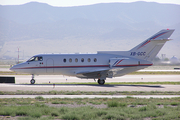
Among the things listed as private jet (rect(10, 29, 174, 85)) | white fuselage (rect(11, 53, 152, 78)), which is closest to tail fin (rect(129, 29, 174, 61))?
private jet (rect(10, 29, 174, 85))

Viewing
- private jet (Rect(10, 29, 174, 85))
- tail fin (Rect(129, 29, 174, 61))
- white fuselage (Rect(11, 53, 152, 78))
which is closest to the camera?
private jet (Rect(10, 29, 174, 85))

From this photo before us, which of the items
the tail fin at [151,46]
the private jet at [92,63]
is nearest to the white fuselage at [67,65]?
the private jet at [92,63]

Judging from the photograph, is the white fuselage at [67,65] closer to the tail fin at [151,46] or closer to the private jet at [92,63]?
the private jet at [92,63]

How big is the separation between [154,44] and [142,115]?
62.7 feet

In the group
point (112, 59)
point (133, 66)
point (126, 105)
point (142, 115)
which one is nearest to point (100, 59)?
point (112, 59)

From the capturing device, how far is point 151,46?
31.0 meters

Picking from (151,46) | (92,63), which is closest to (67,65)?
(92,63)

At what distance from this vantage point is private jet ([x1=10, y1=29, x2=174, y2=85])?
30359mm

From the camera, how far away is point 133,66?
3055 centimetres

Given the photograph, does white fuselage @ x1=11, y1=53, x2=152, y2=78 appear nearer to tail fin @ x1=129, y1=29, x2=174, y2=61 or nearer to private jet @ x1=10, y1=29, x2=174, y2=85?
private jet @ x1=10, y1=29, x2=174, y2=85

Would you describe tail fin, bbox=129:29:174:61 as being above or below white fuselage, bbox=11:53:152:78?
above

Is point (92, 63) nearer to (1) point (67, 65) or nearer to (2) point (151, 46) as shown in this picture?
(1) point (67, 65)

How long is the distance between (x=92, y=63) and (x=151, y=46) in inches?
283

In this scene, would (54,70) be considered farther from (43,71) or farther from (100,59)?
(100,59)
